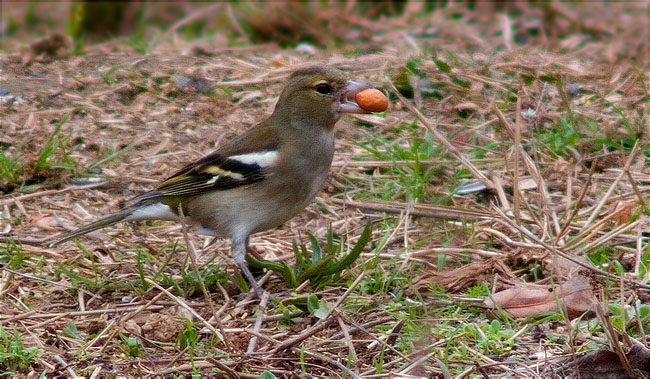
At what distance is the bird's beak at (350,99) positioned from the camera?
17.5 ft

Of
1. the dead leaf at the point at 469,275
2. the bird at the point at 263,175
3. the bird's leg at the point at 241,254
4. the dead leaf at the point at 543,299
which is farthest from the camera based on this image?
the bird at the point at 263,175

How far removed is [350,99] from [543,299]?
5.65ft

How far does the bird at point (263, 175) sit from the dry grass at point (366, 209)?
25 centimetres

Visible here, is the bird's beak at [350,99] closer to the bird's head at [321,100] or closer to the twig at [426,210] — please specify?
the bird's head at [321,100]

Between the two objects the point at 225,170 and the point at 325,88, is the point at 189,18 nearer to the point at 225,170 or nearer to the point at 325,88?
the point at 325,88

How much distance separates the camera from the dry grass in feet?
13.1

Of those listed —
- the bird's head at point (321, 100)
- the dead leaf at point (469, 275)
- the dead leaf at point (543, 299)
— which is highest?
the bird's head at point (321, 100)

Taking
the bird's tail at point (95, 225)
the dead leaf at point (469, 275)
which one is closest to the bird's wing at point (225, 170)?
the bird's tail at point (95, 225)

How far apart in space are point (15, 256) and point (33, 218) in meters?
0.68

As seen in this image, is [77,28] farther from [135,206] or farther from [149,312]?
[149,312]

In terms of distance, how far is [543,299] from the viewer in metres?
4.32

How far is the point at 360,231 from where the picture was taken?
5.55 m

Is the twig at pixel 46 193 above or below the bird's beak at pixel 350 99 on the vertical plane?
below

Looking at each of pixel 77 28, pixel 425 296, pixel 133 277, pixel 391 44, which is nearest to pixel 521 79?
pixel 391 44
